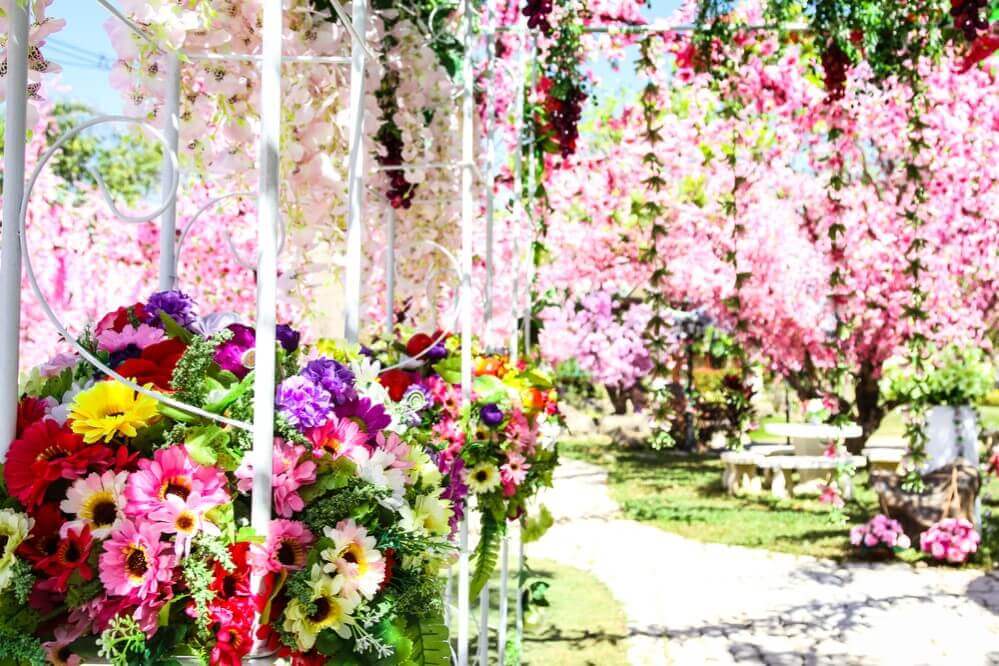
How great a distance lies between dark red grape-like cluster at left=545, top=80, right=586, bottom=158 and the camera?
419 centimetres

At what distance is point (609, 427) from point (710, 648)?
460 inches

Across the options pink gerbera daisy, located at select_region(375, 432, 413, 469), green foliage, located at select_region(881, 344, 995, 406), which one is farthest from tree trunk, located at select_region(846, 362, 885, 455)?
pink gerbera daisy, located at select_region(375, 432, 413, 469)

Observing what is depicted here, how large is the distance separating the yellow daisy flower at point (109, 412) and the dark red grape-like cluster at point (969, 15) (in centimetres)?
288

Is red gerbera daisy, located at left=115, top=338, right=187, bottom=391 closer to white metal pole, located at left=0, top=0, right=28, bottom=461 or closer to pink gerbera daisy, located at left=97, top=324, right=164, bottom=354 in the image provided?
pink gerbera daisy, located at left=97, top=324, right=164, bottom=354

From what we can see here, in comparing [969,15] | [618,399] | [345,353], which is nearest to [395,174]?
[345,353]

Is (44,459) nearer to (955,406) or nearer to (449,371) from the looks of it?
(449,371)

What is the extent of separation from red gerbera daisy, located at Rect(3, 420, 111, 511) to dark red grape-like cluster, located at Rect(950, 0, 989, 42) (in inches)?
117

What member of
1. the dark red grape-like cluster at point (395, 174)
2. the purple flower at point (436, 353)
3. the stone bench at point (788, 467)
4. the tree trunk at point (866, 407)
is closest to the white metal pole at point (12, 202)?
the purple flower at point (436, 353)

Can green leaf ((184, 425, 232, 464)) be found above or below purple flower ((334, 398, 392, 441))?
below

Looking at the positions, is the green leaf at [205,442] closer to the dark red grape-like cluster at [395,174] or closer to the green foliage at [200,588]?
the green foliage at [200,588]

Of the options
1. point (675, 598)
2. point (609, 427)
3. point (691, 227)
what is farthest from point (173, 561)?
point (609, 427)

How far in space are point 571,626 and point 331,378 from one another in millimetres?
4280

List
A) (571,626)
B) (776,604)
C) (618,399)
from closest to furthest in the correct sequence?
(571,626)
(776,604)
(618,399)

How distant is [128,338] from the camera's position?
148cm
